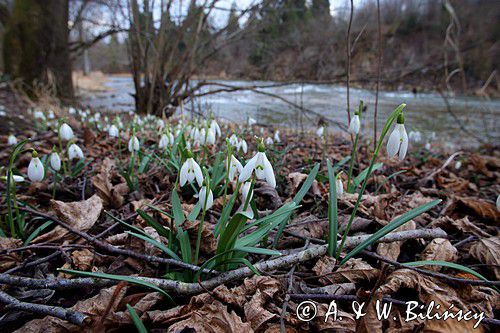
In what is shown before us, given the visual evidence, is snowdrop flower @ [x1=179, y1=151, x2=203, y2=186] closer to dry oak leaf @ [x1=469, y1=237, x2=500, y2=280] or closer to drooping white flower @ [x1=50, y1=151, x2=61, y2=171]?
drooping white flower @ [x1=50, y1=151, x2=61, y2=171]

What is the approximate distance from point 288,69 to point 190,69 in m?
2.22

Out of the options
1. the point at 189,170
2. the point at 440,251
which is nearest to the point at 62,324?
the point at 189,170

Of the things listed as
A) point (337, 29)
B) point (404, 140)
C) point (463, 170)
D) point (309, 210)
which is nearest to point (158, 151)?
point (309, 210)

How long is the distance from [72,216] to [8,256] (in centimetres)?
28

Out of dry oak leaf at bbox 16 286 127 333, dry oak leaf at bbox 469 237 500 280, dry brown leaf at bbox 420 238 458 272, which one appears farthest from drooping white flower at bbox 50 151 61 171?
dry oak leaf at bbox 469 237 500 280

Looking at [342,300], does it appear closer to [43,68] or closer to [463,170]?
[463,170]

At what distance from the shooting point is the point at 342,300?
3.11 ft

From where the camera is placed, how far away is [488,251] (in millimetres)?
1182

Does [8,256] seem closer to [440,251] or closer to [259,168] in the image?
[259,168]

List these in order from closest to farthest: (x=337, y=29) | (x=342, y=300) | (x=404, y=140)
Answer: (x=342, y=300) < (x=404, y=140) < (x=337, y=29)

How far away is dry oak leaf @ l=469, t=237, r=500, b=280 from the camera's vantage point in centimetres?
114

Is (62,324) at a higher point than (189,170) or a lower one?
lower

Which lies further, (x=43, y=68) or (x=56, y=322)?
(x=43, y=68)

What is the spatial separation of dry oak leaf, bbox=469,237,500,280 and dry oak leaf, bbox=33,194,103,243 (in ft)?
5.44
